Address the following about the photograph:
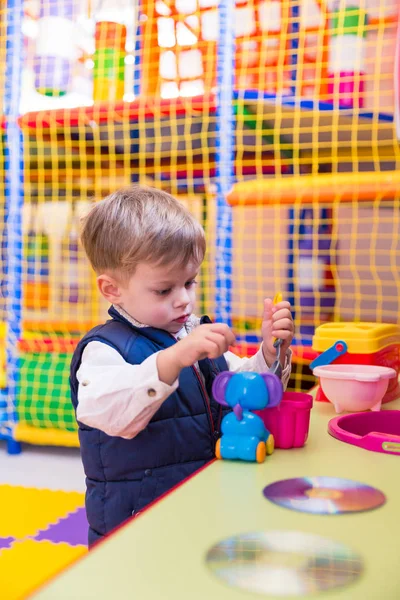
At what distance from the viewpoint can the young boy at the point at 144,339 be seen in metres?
0.79

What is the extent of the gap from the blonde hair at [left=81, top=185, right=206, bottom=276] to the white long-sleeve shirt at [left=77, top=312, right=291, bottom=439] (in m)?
0.15

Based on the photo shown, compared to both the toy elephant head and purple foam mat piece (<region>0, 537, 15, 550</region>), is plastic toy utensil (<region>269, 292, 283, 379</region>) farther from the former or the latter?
purple foam mat piece (<region>0, 537, 15, 550</region>)

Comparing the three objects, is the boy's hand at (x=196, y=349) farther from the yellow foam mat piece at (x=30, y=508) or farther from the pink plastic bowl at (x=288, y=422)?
the yellow foam mat piece at (x=30, y=508)

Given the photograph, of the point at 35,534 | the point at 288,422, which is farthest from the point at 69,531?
the point at 288,422

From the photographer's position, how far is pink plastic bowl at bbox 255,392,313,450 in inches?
26.1

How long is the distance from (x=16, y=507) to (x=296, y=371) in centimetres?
89

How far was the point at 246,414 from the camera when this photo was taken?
0.63 m

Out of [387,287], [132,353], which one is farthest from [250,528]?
[387,287]

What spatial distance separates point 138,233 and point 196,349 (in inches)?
9.0

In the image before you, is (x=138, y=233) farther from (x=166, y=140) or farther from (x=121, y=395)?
(x=166, y=140)

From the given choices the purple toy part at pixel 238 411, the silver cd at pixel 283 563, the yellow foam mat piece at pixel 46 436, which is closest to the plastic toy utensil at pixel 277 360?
the purple toy part at pixel 238 411

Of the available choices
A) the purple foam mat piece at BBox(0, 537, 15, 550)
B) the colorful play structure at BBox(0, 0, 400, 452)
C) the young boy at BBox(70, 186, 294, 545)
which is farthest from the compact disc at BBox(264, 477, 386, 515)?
the colorful play structure at BBox(0, 0, 400, 452)

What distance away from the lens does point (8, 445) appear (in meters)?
2.07

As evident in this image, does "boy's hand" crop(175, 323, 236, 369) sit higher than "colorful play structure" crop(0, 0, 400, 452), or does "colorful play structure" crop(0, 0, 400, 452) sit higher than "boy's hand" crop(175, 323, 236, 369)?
"colorful play structure" crop(0, 0, 400, 452)
